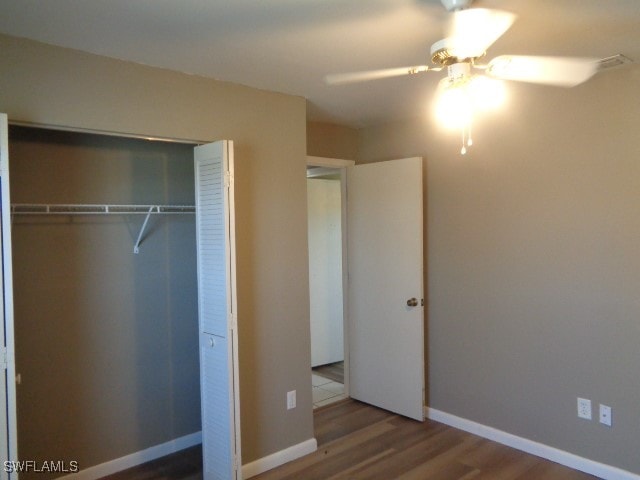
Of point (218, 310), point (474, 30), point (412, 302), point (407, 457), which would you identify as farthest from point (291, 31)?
point (407, 457)

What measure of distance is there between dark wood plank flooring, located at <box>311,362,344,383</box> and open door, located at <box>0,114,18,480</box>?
3.33 meters

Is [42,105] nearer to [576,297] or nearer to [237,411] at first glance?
[237,411]

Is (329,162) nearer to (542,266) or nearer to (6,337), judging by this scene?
(542,266)

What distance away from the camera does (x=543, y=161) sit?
9.85 ft

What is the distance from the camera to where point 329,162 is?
4027 millimetres

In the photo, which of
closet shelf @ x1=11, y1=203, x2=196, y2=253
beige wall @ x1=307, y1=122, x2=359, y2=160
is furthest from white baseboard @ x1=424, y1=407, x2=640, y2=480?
closet shelf @ x1=11, y1=203, x2=196, y2=253

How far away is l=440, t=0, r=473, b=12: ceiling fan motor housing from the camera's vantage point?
171 cm

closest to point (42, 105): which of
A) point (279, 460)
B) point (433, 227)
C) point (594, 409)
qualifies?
point (279, 460)

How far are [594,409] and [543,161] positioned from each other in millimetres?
1578

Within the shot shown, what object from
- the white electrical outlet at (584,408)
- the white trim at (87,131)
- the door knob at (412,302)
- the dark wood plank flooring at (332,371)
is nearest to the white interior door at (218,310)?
the white trim at (87,131)

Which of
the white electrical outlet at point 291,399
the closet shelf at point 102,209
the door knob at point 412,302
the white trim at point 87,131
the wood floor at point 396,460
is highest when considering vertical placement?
the white trim at point 87,131

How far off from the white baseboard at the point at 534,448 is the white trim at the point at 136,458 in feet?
6.18

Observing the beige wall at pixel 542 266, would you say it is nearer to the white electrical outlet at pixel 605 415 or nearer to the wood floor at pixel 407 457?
the white electrical outlet at pixel 605 415

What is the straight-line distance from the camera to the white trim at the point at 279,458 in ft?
9.64
